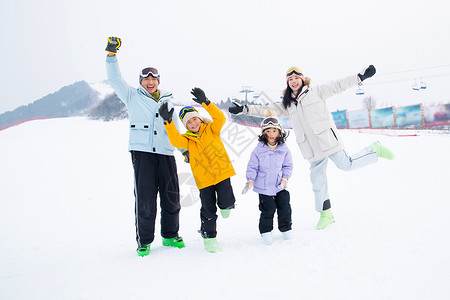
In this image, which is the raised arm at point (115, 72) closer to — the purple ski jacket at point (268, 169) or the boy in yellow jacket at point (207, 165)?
the boy in yellow jacket at point (207, 165)

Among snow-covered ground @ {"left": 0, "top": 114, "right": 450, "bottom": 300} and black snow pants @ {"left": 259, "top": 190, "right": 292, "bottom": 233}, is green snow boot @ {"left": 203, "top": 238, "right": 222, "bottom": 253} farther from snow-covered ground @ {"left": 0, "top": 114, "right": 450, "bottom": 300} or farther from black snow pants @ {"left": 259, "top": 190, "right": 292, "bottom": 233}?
black snow pants @ {"left": 259, "top": 190, "right": 292, "bottom": 233}

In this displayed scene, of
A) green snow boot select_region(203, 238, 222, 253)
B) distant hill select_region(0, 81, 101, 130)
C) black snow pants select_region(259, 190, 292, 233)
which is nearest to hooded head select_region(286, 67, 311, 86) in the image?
black snow pants select_region(259, 190, 292, 233)

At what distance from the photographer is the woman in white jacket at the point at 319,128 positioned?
9.43 feet

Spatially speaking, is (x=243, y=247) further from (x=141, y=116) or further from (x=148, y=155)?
(x=141, y=116)

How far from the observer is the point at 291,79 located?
302cm

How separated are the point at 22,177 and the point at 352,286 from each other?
8.24 meters

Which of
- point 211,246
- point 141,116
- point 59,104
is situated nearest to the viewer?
point 211,246

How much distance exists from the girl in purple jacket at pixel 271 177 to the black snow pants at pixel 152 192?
32.6 inches

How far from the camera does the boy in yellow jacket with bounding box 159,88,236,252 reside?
2559 millimetres

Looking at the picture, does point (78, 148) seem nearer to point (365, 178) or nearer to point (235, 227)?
point (235, 227)

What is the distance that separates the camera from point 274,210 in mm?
2666

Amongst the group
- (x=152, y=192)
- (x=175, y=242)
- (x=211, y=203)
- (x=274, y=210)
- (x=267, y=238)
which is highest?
(x=152, y=192)

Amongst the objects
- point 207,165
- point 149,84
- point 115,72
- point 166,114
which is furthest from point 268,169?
point 115,72

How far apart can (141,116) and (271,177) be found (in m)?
1.50
